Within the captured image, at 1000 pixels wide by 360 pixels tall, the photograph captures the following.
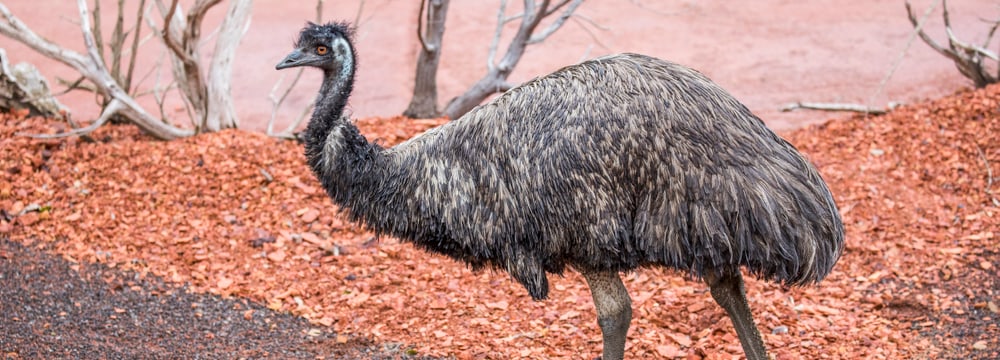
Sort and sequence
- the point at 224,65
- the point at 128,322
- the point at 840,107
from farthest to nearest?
the point at 840,107
the point at 224,65
the point at 128,322

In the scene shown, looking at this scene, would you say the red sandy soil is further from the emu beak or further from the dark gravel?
the emu beak

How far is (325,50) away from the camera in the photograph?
4422 mm

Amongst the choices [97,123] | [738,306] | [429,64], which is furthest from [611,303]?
[97,123]

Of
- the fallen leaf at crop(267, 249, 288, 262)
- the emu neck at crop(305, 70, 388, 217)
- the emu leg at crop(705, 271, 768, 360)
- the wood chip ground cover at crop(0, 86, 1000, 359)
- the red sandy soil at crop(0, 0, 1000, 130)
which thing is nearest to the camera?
the emu neck at crop(305, 70, 388, 217)

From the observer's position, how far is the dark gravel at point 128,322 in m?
5.12

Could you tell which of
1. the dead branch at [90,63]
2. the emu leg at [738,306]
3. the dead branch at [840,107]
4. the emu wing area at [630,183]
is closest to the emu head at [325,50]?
the emu wing area at [630,183]

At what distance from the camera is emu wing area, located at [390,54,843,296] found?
3.91 metres

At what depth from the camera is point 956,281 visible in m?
5.83

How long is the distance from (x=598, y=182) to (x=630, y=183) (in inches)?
4.9

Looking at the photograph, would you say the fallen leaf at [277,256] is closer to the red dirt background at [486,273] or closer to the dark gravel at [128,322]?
the red dirt background at [486,273]

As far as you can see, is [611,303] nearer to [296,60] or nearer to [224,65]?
[296,60]

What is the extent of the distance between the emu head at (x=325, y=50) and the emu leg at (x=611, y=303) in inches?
53.4

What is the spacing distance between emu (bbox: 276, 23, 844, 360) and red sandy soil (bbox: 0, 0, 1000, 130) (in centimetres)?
489

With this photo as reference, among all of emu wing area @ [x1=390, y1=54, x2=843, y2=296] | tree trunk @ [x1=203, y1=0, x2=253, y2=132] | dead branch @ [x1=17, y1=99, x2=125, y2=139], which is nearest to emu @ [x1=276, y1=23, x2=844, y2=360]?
emu wing area @ [x1=390, y1=54, x2=843, y2=296]
